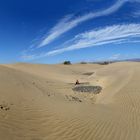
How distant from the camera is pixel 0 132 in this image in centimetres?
737

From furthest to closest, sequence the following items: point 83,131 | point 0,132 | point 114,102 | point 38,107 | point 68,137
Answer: point 114,102 < point 38,107 < point 83,131 < point 68,137 < point 0,132

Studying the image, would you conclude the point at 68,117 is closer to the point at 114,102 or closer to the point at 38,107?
the point at 38,107

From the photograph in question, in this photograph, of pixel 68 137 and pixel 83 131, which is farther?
pixel 83 131

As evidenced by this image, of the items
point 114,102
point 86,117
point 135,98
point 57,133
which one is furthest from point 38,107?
point 135,98

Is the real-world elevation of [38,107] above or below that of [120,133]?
above

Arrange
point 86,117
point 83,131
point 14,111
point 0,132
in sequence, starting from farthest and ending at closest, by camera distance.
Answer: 1. point 86,117
2. point 14,111
3. point 83,131
4. point 0,132

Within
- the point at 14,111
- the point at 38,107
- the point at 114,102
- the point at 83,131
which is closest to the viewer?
the point at 83,131

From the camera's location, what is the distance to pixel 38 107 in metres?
11.2

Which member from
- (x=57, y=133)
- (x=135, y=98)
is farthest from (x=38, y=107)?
(x=135, y=98)

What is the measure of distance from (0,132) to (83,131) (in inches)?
112

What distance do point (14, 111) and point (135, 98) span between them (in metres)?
8.37

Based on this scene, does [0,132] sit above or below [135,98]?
below

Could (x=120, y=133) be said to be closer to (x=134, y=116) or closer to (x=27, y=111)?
(x=134, y=116)

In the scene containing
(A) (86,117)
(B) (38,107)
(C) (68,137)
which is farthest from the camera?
(B) (38,107)
